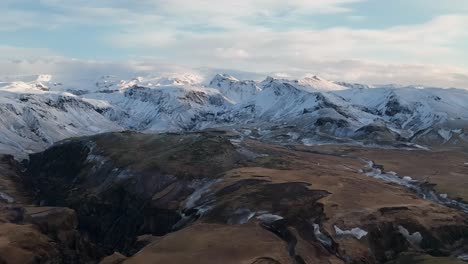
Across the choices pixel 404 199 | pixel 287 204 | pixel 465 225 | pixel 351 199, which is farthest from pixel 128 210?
pixel 465 225

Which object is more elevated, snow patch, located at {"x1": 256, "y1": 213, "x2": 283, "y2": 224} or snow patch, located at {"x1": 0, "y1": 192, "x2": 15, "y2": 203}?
snow patch, located at {"x1": 256, "y1": 213, "x2": 283, "y2": 224}

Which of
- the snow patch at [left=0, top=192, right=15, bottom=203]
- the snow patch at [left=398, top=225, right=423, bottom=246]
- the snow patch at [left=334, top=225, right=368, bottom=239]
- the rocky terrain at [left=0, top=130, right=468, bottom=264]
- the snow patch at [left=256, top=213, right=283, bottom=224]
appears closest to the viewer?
the rocky terrain at [left=0, top=130, right=468, bottom=264]

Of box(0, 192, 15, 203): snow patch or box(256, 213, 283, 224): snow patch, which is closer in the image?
box(256, 213, 283, 224): snow patch

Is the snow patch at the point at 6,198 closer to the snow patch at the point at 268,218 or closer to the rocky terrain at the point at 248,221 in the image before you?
the rocky terrain at the point at 248,221

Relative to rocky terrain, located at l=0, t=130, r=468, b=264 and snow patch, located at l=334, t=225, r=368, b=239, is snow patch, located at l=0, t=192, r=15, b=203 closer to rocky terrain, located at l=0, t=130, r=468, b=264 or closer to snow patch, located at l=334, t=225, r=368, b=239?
rocky terrain, located at l=0, t=130, r=468, b=264

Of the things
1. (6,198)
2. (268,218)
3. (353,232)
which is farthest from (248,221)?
(6,198)

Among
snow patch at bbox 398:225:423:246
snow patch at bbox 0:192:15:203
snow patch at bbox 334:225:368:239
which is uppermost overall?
snow patch at bbox 334:225:368:239

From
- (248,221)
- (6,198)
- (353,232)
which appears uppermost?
(353,232)

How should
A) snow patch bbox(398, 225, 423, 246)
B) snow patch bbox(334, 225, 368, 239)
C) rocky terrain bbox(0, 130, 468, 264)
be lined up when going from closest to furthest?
rocky terrain bbox(0, 130, 468, 264)
snow patch bbox(334, 225, 368, 239)
snow patch bbox(398, 225, 423, 246)

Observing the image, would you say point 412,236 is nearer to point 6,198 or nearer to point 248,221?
point 248,221

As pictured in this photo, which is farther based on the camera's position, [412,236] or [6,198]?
[6,198]

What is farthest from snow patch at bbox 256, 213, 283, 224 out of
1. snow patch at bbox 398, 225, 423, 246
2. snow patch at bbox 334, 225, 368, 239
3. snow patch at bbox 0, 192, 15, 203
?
snow patch at bbox 0, 192, 15, 203

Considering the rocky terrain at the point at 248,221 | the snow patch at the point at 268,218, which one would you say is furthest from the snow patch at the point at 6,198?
the snow patch at the point at 268,218
